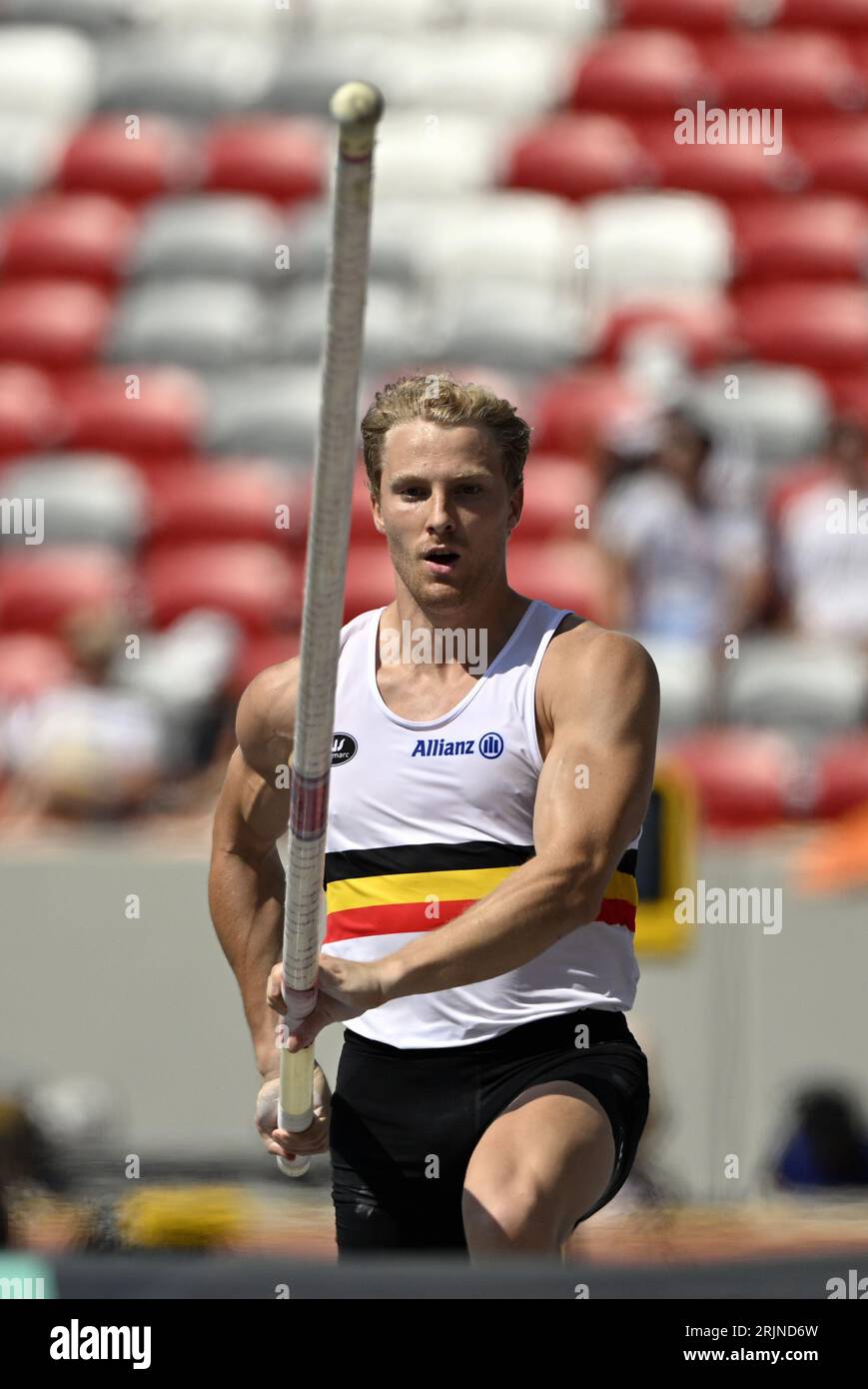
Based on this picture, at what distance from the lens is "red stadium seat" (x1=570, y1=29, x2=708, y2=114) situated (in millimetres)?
12273

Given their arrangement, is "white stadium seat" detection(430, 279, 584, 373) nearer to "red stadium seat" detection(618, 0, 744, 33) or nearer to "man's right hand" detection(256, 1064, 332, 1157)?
"red stadium seat" detection(618, 0, 744, 33)

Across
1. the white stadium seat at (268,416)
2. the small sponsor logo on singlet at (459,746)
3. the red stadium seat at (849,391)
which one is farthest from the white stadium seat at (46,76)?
the small sponsor logo on singlet at (459,746)

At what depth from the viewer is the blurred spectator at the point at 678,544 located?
826cm

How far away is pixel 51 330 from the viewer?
1154 cm

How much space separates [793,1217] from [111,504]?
625 cm

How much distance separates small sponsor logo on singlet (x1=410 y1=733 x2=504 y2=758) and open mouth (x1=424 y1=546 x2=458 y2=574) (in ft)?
0.84

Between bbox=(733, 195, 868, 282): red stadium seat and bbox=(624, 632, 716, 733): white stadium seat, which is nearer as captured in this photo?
bbox=(624, 632, 716, 733): white stadium seat

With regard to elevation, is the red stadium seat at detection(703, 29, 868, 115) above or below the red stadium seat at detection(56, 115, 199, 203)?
above

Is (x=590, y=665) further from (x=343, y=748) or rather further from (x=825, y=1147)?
(x=825, y=1147)

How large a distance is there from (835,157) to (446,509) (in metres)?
8.76

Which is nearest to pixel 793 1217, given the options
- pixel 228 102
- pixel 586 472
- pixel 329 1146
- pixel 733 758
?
pixel 329 1146

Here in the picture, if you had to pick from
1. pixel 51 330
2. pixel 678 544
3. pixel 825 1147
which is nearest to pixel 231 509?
pixel 51 330

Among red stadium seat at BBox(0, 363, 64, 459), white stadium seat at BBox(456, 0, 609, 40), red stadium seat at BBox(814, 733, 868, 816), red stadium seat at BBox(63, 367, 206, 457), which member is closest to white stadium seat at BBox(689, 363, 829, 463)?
red stadium seat at BBox(814, 733, 868, 816)
